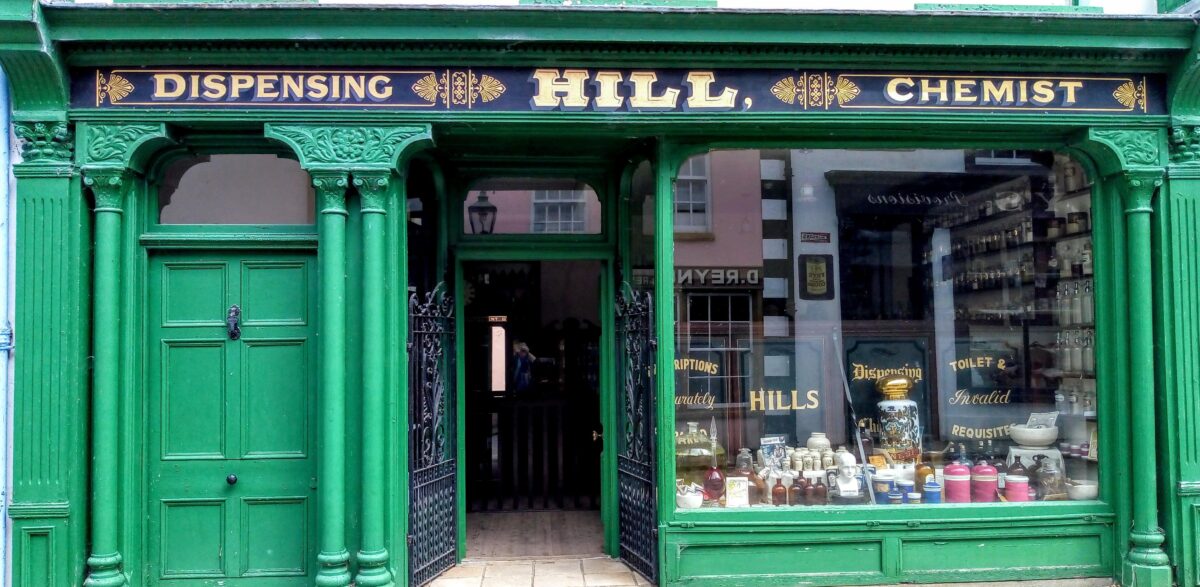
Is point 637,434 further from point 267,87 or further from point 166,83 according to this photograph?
point 166,83

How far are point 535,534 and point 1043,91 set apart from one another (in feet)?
18.4

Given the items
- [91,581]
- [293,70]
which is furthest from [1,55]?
[91,581]

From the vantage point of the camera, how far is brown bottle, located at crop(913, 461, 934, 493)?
620cm

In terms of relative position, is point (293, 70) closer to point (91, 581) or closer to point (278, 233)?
point (278, 233)

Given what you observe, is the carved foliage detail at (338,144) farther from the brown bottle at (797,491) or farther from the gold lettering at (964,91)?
the gold lettering at (964,91)

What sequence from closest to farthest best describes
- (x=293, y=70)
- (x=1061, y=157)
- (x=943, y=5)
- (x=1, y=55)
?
(x=1, y=55), (x=293, y=70), (x=943, y=5), (x=1061, y=157)

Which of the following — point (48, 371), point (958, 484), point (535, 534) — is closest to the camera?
point (48, 371)

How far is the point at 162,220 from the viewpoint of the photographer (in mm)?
5777

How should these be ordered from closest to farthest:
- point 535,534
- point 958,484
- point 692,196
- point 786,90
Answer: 1. point 786,90
2. point 958,484
3. point 692,196
4. point 535,534

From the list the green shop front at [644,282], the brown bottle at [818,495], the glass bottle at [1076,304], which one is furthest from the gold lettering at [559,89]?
the glass bottle at [1076,304]

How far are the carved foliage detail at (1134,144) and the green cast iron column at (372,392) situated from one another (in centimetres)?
538

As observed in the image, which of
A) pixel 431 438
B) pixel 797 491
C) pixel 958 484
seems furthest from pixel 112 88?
pixel 958 484

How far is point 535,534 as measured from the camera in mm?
7184

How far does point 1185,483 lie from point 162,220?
7856 mm
